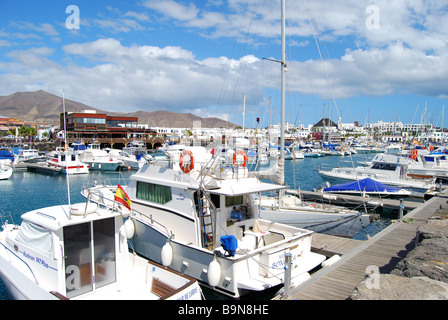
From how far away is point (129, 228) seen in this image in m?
11.0

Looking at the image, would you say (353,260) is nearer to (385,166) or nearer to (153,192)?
(153,192)

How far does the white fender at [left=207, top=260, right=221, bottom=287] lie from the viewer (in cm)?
809

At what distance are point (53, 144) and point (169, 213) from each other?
8287 cm

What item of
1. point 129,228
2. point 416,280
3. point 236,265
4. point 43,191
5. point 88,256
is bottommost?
point 43,191

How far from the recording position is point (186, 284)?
6.56 metres

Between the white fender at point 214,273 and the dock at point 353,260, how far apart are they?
173cm

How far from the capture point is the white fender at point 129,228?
10977 mm

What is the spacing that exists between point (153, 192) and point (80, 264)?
166 inches

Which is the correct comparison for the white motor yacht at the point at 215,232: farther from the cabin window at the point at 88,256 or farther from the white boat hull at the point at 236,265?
the cabin window at the point at 88,256

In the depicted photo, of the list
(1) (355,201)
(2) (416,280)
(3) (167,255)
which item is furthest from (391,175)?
(2) (416,280)
